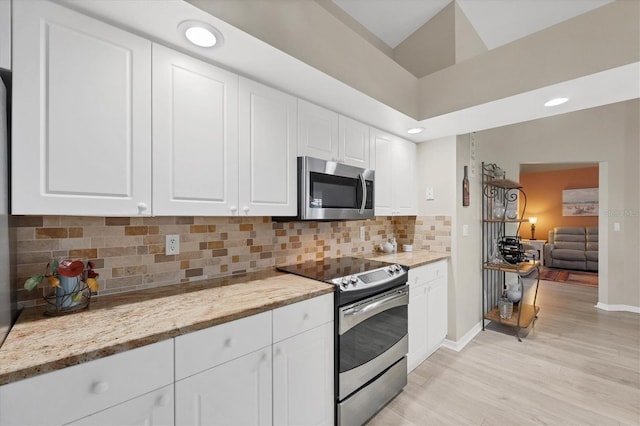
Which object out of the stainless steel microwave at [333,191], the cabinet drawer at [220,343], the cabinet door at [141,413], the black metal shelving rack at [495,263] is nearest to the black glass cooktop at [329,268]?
the stainless steel microwave at [333,191]

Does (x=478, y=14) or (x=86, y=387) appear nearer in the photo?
(x=86, y=387)

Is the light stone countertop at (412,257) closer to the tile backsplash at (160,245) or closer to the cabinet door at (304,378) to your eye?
the tile backsplash at (160,245)

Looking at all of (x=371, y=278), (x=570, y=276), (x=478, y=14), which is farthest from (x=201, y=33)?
(x=570, y=276)

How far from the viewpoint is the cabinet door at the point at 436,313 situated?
99.0 inches

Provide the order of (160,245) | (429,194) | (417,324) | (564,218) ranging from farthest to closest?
(564,218)
(429,194)
(417,324)
(160,245)

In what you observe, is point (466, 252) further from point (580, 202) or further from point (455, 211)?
point (580, 202)

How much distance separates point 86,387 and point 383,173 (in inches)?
93.3

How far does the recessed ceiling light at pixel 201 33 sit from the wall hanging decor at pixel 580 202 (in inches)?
341

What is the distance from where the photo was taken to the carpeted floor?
5.36 metres

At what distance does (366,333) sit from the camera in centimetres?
178

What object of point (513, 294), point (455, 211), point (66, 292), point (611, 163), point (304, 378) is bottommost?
point (513, 294)

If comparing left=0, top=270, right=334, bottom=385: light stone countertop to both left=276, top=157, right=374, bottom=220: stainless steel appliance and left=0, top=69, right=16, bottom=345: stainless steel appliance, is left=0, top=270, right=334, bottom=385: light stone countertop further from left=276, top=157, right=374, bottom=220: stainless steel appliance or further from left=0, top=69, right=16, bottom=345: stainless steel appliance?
left=276, top=157, right=374, bottom=220: stainless steel appliance

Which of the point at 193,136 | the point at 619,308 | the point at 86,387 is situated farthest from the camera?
the point at 619,308

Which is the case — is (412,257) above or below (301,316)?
above
